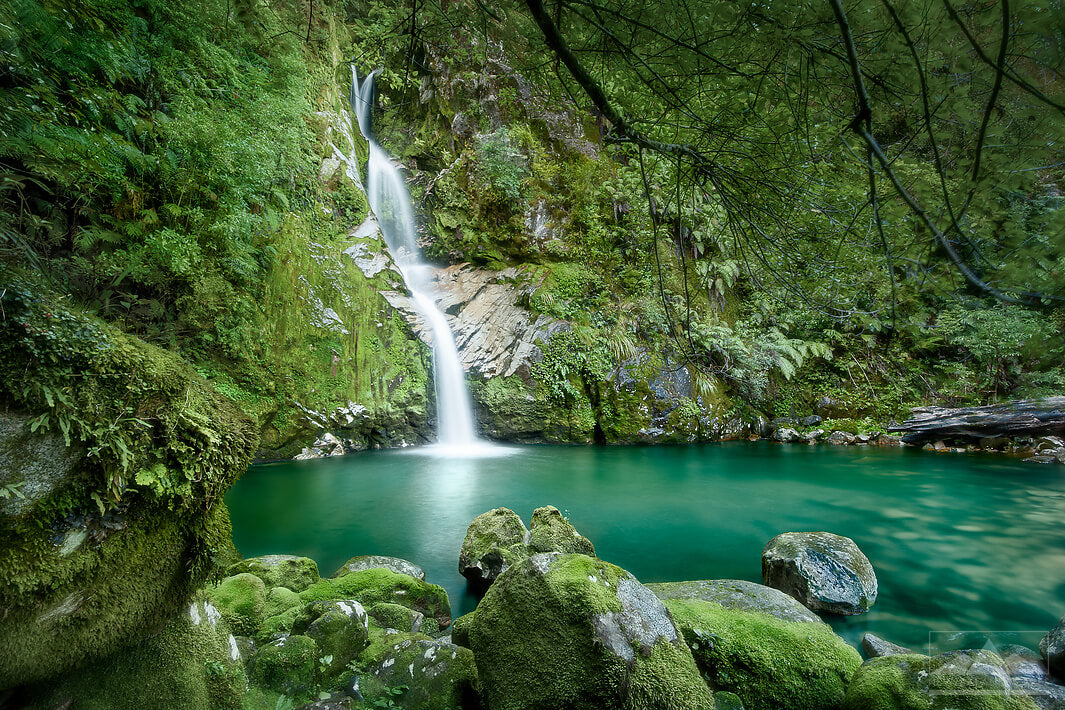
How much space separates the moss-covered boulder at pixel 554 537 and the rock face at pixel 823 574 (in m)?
1.75

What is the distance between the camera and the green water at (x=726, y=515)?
428 cm

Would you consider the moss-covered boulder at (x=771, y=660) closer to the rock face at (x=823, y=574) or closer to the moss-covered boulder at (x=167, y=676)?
the rock face at (x=823, y=574)

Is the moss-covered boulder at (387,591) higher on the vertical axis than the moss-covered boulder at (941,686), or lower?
lower

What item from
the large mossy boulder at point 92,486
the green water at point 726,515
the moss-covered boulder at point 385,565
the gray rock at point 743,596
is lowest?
the green water at point 726,515

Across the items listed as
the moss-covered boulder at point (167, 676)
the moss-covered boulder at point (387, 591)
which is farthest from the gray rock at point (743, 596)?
the moss-covered boulder at point (167, 676)

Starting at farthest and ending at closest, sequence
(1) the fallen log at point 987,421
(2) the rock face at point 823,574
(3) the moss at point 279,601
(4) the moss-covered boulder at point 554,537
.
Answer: (1) the fallen log at point 987,421, (4) the moss-covered boulder at point 554,537, (2) the rock face at point 823,574, (3) the moss at point 279,601

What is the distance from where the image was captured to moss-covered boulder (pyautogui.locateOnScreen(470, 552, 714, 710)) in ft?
5.99

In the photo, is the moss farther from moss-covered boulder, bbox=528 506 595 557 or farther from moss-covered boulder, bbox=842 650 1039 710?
moss-covered boulder, bbox=842 650 1039 710

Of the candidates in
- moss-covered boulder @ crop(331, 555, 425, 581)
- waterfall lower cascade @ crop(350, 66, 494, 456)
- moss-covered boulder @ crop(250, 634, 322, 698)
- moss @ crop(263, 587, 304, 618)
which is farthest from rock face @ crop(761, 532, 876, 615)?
waterfall lower cascade @ crop(350, 66, 494, 456)

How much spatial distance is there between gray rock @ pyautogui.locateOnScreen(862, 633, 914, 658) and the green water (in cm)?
50

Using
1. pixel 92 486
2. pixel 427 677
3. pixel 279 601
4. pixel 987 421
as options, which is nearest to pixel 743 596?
pixel 427 677

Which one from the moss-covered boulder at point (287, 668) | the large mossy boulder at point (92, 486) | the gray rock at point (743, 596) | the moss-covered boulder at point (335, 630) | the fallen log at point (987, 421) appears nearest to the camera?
the large mossy boulder at point (92, 486)

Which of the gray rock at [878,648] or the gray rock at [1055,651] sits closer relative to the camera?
the gray rock at [1055,651]

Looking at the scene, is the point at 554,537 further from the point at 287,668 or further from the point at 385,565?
the point at 287,668
